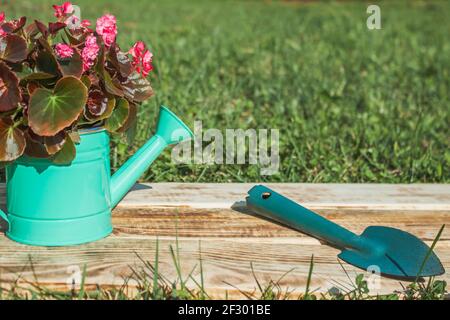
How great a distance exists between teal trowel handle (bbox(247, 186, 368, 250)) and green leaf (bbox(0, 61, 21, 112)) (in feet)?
2.14

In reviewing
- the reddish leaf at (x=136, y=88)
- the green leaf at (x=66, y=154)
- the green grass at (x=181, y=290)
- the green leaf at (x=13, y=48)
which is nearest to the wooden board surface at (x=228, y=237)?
the green grass at (x=181, y=290)

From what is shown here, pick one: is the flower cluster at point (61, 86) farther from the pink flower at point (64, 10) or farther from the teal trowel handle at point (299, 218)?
the teal trowel handle at point (299, 218)

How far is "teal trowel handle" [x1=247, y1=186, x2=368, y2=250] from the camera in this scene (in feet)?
5.63

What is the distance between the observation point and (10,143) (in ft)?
5.12

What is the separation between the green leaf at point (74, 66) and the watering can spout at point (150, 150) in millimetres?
302

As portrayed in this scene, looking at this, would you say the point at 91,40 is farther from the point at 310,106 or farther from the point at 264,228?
the point at 310,106

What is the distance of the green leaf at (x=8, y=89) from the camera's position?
1528 millimetres

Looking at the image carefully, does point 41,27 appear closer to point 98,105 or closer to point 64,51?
point 64,51

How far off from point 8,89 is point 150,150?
0.43 meters

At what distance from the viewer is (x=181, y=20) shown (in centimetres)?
625

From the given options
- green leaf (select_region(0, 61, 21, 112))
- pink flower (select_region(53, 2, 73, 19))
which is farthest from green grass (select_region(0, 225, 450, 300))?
pink flower (select_region(53, 2, 73, 19))
